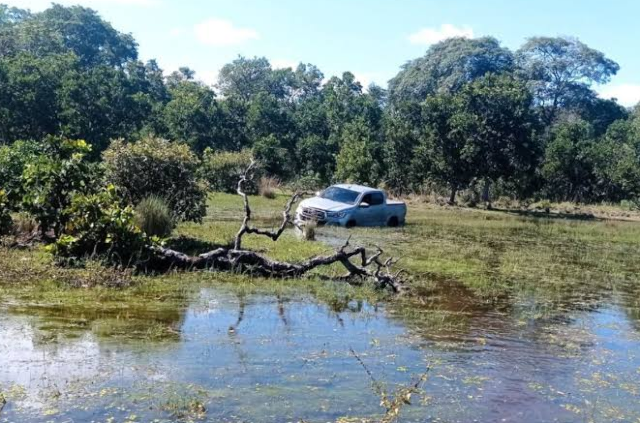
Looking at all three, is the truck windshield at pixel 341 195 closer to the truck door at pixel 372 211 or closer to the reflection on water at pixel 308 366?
the truck door at pixel 372 211

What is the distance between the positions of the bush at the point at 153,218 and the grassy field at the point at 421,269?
0.59 meters

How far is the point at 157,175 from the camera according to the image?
633 inches

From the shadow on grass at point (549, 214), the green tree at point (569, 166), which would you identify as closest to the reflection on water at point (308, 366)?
the shadow on grass at point (549, 214)

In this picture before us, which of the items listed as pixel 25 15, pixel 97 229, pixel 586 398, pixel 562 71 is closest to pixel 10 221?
pixel 97 229

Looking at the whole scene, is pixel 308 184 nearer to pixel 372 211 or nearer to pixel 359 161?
pixel 359 161

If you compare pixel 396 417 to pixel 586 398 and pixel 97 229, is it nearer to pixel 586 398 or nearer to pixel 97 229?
pixel 586 398

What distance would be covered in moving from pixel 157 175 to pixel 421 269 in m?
6.78

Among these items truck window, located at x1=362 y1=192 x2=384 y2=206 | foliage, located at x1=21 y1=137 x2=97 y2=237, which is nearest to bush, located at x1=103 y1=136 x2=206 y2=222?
foliage, located at x1=21 y1=137 x2=97 y2=237

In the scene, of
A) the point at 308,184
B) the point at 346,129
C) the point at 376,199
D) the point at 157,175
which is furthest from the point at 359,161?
the point at 157,175

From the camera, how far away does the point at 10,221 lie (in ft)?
44.2

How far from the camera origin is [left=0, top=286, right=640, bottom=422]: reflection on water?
5.86m

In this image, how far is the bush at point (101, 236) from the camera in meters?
11.6

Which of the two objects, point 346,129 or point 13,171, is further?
point 346,129

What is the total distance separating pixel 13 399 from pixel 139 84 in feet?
162
